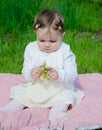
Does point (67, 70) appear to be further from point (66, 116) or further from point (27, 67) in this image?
point (66, 116)

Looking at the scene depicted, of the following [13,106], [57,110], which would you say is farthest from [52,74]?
[13,106]

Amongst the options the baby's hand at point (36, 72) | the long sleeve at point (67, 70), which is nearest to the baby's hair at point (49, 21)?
the long sleeve at point (67, 70)

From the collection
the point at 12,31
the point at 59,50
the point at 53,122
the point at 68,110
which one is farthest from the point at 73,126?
the point at 12,31

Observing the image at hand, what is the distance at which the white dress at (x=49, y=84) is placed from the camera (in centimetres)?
459

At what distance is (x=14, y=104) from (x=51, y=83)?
0.38 metres

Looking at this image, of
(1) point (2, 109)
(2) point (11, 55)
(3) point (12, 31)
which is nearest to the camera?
(1) point (2, 109)

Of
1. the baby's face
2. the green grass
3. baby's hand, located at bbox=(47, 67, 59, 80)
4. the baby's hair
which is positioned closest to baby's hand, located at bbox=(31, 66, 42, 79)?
baby's hand, located at bbox=(47, 67, 59, 80)

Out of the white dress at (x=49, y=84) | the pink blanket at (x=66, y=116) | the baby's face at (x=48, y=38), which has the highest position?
the baby's face at (x=48, y=38)

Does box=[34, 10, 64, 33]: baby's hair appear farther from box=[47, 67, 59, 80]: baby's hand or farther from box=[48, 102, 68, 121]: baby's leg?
box=[48, 102, 68, 121]: baby's leg

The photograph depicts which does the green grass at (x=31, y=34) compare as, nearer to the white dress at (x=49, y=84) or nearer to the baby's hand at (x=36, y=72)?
the white dress at (x=49, y=84)

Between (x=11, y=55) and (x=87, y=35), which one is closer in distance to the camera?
(x=11, y=55)

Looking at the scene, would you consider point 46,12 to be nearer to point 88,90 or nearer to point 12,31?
point 88,90

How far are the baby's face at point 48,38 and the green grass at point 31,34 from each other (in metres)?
1.29

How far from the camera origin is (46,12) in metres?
4.61
